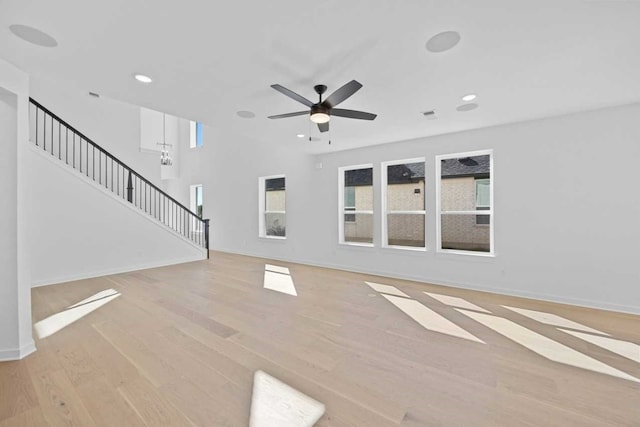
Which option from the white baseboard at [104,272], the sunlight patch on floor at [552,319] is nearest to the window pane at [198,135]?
the white baseboard at [104,272]

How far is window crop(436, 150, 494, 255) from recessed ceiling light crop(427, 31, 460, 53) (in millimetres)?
2820

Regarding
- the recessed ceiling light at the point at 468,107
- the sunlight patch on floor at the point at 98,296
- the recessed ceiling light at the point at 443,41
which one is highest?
the recessed ceiling light at the point at 468,107

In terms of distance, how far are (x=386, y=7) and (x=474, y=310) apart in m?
3.55

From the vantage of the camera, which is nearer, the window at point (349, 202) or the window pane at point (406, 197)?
the window pane at point (406, 197)

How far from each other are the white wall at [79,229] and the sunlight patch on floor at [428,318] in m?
5.28

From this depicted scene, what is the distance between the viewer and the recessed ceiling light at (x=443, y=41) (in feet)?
6.85

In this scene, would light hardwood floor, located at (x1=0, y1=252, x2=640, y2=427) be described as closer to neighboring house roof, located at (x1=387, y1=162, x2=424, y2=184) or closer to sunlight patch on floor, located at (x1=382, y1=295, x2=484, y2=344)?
sunlight patch on floor, located at (x1=382, y1=295, x2=484, y2=344)

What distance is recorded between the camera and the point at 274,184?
761 cm

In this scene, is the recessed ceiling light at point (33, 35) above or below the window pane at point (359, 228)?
above

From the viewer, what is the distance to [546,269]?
3.98 metres

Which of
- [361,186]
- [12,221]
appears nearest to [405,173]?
[361,186]

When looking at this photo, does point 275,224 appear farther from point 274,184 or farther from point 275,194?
point 274,184

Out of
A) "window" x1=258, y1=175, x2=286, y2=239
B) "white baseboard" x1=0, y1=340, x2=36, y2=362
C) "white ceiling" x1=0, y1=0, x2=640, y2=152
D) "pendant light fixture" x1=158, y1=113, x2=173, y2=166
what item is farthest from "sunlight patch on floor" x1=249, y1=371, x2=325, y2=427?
"pendant light fixture" x1=158, y1=113, x2=173, y2=166

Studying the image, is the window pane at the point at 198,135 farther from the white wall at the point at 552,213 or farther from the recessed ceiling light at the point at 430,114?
the recessed ceiling light at the point at 430,114
